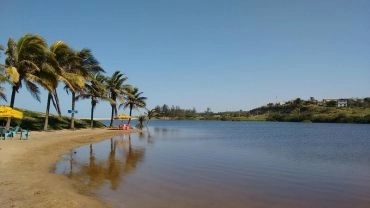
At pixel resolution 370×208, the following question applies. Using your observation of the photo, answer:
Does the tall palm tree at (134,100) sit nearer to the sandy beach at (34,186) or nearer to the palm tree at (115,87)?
the palm tree at (115,87)

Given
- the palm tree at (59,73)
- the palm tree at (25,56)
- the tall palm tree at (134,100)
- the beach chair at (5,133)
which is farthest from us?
the tall palm tree at (134,100)

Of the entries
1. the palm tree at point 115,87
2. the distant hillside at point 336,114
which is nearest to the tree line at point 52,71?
the palm tree at point 115,87

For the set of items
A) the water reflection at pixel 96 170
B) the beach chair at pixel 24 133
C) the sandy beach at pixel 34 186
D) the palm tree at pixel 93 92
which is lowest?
the water reflection at pixel 96 170

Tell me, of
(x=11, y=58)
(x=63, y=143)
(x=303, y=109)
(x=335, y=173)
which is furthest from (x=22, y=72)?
(x=303, y=109)

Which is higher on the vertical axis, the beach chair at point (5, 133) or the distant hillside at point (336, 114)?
the distant hillside at point (336, 114)

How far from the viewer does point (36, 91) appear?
37.2 metres

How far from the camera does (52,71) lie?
37.1 m

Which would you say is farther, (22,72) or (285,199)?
(22,72)

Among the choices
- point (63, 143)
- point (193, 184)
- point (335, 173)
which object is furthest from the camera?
point (63, 143)

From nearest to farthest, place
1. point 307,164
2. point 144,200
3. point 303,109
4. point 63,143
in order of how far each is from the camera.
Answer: point 144,200, point 307,164, point 63,143, point 303,109

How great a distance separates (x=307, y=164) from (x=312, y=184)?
6864 millimetres

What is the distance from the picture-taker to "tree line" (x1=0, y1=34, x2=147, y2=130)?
34.0 metres

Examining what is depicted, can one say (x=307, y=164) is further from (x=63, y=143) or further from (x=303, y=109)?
(x=303, y=109)

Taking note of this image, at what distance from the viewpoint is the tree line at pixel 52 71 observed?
34031 mm
